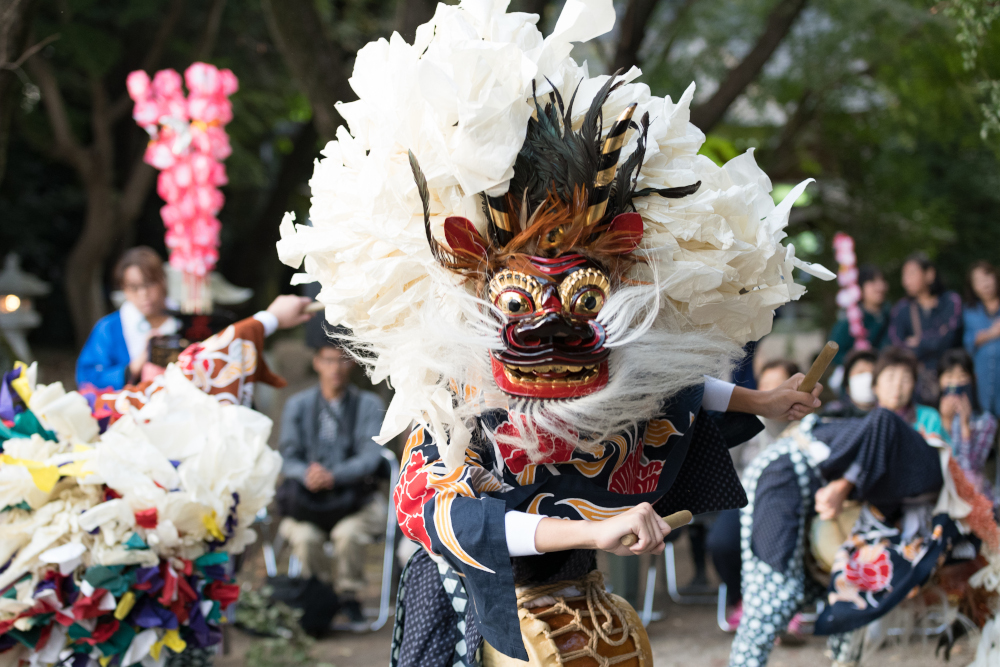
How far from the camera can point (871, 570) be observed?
3.09 metres

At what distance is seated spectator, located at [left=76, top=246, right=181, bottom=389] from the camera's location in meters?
3.79

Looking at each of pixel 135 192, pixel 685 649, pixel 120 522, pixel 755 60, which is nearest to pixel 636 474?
pixel 120 522

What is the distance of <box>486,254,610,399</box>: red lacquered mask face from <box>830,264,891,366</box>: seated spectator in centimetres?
496

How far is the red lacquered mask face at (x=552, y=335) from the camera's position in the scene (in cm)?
166

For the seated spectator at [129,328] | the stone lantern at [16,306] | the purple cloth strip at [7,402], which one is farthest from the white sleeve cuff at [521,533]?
the stone lantern at [16,306]

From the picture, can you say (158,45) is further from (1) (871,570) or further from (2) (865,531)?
(1) (871,570)

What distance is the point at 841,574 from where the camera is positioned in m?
3.14

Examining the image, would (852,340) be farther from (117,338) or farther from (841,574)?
(117,338)

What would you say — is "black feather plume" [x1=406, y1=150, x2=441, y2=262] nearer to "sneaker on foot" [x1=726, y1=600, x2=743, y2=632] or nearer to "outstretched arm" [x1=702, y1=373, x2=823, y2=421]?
"outstretched arm" [x1=702, y1=373, x2=823, y2=421]

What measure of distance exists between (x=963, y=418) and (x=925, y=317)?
1.00 metres

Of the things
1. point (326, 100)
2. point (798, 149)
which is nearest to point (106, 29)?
point (326, 100)

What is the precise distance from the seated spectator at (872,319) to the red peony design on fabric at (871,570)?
3266 millimetres

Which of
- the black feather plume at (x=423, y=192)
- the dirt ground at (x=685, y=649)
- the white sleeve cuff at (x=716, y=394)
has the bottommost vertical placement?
the dirt ground at (x=685, y=649)

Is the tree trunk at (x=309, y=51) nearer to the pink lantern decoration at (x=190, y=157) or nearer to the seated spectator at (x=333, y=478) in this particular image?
the pink lantern decoration at (x=190, y=157)
